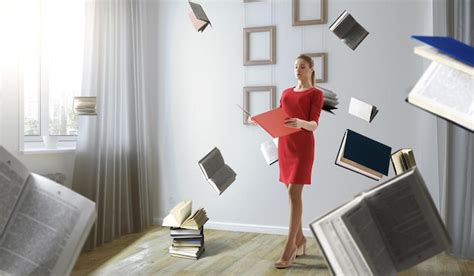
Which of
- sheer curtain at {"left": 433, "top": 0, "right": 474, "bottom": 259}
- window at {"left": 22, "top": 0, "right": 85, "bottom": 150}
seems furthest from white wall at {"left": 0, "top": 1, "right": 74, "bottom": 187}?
sheer curtain at {"left": 433, "top": 0, "right": 474, "bottom": 259}

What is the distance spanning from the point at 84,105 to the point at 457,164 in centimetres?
256

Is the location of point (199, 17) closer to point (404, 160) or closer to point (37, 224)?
point (404, 160)

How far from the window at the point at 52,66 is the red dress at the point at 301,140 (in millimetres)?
1669

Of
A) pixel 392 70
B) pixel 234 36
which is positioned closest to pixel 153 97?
pixel 234 36

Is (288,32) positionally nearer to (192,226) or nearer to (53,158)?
(192,226)

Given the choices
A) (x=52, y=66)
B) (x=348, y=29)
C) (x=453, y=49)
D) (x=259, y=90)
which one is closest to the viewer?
(x=453, y=49)

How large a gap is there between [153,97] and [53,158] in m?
1.22

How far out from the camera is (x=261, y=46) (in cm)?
353

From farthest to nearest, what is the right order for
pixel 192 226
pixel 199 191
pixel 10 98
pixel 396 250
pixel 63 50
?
pixel 199 191 < pixel 63 50 < pixel 192 226 < pixel 10 98 < pixel 396 250

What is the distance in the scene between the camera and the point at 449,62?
1.14 metres

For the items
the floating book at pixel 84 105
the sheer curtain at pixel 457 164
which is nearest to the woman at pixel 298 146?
the sheer curtain at pixel 457 164

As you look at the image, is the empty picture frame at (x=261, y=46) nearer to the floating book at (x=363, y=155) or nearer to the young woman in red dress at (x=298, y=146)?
the young woman in red dress at (x=298, y=146)

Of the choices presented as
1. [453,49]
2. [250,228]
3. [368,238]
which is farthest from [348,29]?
[368,238]

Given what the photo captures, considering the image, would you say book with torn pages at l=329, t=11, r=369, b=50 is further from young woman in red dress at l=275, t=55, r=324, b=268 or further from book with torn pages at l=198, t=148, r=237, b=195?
book with torn pages at l=198, t=148, r=237, b=195
